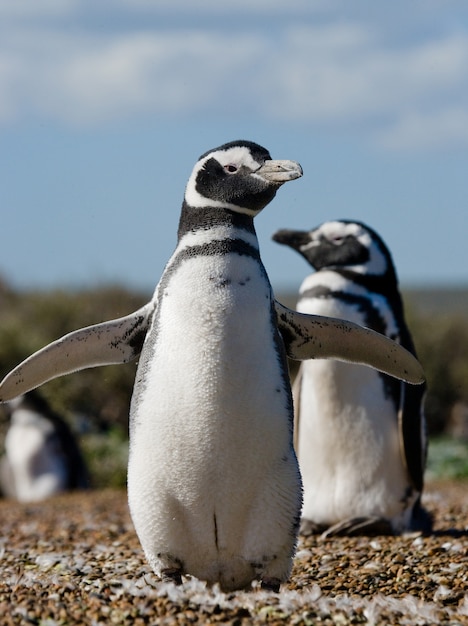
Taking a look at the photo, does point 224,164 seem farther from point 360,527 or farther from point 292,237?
point 360,527

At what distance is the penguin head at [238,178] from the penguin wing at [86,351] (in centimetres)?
51

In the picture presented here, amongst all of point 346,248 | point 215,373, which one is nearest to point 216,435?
point 215,373

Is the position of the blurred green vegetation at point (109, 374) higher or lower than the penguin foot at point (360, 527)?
higher

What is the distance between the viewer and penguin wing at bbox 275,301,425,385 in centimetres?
428

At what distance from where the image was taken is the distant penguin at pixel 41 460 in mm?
12180

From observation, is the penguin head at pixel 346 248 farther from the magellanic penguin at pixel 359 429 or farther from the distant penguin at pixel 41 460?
the distant penguin at pixel 41 460

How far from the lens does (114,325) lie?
166 inches

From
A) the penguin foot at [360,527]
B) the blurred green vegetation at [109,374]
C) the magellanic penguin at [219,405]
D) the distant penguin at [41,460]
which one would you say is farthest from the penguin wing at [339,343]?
the blurred green vegetation at [109,374]

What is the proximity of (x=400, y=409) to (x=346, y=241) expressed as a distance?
1.04 meters

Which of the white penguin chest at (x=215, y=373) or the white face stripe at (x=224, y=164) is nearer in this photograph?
the white penguin chest at (x=215, y=373)

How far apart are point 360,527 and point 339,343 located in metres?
1.92

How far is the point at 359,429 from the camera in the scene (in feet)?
19.8

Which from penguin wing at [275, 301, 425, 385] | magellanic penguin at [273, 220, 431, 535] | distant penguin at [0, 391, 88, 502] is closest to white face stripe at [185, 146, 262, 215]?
penguin wing at [275, 301, 425, 385]

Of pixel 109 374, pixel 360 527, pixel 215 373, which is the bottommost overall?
pixel 360 527
